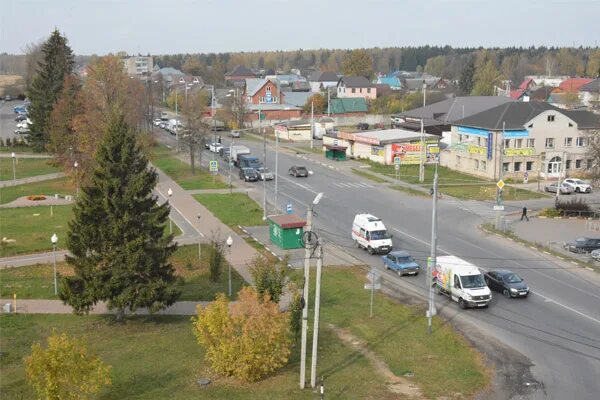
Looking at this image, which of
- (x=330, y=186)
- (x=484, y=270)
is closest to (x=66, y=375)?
(x=484, y=270)

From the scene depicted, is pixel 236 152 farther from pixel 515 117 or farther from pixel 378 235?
pixel 378 235

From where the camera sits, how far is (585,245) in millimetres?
37500

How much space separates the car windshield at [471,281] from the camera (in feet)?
94.8

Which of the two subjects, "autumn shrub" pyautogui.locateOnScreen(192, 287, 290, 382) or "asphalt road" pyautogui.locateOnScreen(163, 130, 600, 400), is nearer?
"autumn shrub" pyautogui.locateOnScreen(192, 287, 290, 382)

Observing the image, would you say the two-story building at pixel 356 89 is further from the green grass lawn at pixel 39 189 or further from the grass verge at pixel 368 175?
the green grass lawn at pixel 39 189

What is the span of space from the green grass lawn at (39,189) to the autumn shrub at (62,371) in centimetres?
3859

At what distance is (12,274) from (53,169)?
1547 inches

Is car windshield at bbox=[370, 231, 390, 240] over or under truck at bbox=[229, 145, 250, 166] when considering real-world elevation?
under

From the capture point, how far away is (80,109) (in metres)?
67.2

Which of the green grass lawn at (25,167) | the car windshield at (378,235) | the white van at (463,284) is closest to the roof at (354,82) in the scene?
the green grass lawn at (25,167)

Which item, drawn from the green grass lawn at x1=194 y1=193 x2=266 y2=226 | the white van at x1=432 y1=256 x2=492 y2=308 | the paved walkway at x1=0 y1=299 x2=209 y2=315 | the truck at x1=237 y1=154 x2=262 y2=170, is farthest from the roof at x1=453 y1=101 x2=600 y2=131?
the paved walkway at x1=0 y1=299 x2=209 y2=315

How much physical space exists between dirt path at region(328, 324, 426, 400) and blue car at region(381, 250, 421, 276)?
329 inches

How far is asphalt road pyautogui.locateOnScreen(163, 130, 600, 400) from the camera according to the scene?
73.2 feet

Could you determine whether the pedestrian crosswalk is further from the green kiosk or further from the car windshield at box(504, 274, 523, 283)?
the car windshield at box(504, 274, 523, 283)
